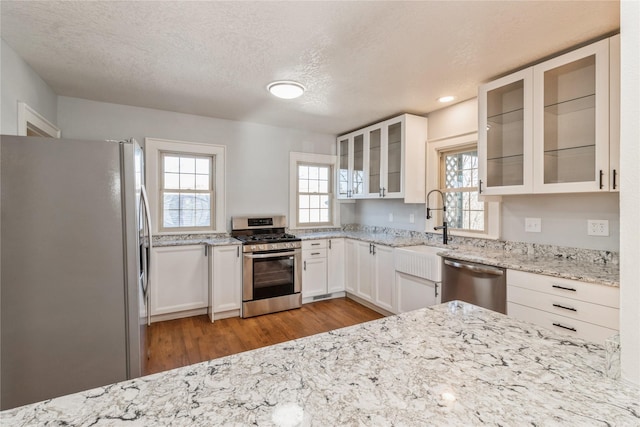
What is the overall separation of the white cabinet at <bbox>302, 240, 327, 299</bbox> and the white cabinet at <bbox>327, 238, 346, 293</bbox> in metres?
0.06

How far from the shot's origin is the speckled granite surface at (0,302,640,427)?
2.02 ft

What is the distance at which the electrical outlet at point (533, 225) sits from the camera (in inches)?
97.7

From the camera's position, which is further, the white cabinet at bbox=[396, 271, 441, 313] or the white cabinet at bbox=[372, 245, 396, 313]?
the white cabinet at bbox=[372, 245, 396, 313]

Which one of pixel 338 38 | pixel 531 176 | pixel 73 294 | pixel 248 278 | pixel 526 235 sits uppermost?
pixel 338 38

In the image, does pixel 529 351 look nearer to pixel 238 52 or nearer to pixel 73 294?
pixel 73 294

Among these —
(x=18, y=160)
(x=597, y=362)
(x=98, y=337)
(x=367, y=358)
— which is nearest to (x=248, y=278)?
(x=98, y=337)

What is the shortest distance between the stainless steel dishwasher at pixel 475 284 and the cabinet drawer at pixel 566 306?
9cm

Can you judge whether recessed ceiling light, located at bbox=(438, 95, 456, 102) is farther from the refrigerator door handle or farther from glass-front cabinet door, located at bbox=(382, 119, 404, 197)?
the refrigerator door handle

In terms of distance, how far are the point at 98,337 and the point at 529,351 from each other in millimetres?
2183

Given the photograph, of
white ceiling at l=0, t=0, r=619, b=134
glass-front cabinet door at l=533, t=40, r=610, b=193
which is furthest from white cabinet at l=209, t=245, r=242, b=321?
glass-front cabinet door at l=533, t=40, r=610, b=193

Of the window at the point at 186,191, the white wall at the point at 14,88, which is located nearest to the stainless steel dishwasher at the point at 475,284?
the window at the point at 186,191

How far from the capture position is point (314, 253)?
3938mm

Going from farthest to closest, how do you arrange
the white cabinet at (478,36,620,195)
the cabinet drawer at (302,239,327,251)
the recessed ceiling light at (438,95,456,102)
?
the cabinet drawer at (302,239,327,251)
the recessed ceiling light at (438,95,456,102)
the white cabinet at (478,36,620,195)

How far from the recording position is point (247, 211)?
4.07 meters
